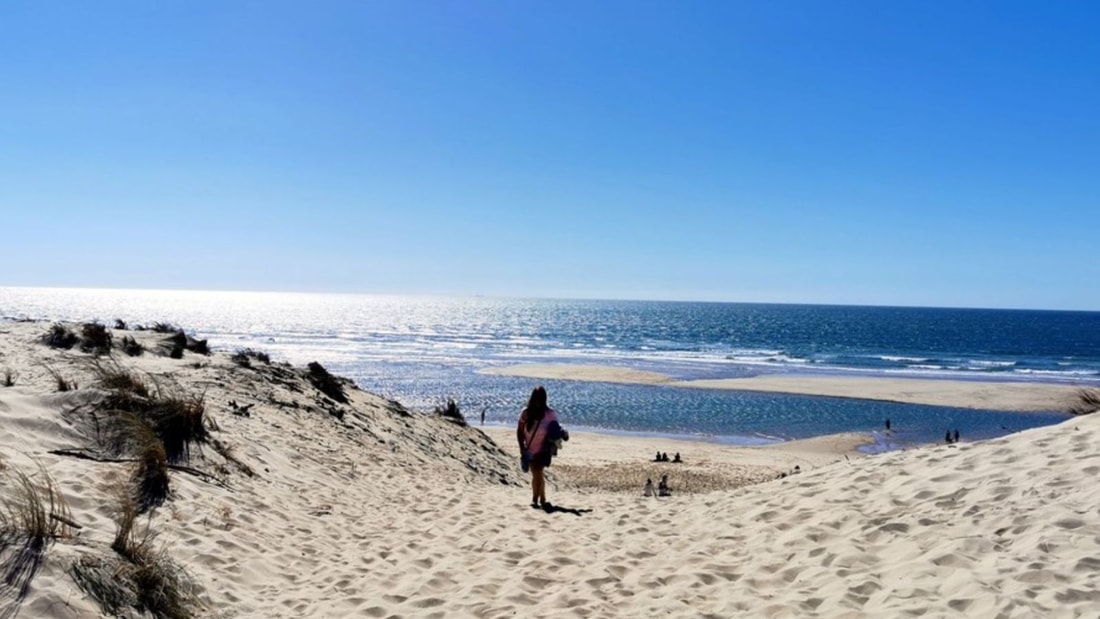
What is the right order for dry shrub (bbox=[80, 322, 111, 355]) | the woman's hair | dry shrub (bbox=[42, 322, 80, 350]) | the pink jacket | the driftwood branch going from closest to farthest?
the driftwood branch
the woman's hair
the pink jacket
dry shrub (bbox=[80, 322, 111, 355])
dry shrub (bbox=[42, 322, 80, 350])

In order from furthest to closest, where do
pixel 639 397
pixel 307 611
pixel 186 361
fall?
pixel 639 397 → pixel 186 361 → pixel 307 611

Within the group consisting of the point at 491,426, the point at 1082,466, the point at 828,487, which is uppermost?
the point at 1082,466

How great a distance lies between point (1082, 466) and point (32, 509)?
29.8 ft

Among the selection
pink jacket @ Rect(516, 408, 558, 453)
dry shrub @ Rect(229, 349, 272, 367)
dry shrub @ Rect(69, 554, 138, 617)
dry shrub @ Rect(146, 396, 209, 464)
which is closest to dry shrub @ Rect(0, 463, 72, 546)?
dry shrub @ Rect(69, 554, 138, 617)

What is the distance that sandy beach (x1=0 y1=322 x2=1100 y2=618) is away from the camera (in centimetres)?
510

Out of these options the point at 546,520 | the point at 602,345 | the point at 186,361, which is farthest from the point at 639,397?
the point at 602,345

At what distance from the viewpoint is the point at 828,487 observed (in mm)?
8016

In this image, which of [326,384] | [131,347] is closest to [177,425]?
[326,384]

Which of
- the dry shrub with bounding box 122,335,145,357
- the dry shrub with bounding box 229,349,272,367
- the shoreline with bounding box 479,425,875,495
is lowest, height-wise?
the shoreline with bounding box 479,425,875,495

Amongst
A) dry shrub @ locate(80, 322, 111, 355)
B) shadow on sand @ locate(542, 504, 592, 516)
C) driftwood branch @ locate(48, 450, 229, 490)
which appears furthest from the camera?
dry shrub @ locate(80, 322, 111, 355)

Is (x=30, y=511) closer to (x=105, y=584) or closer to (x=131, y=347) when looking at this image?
(x=105, y=584)

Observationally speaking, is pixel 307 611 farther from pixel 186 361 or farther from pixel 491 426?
pixel 491 426

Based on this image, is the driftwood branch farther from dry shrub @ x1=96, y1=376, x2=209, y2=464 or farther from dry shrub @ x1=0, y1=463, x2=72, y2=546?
dry shrub @ x1=0, y1=463, x2=72, y2=546

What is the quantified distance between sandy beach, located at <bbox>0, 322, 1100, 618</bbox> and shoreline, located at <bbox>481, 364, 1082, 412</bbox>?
34.9 meters
